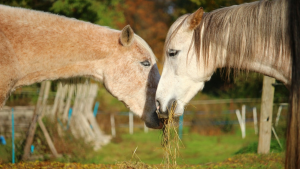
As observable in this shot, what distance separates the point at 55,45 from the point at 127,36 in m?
0.94

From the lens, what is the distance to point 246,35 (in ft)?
9.76

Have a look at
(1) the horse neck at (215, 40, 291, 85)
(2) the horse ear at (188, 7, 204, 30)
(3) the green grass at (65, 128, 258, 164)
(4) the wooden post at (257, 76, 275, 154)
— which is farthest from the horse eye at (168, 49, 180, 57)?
(3) the green grass at (65, 128, 258, 164)

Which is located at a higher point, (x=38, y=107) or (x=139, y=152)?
(x=38, y=107)

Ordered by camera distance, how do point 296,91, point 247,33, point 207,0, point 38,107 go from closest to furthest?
point 296,91 → point 247,33 → point 38,107 → point 207,0

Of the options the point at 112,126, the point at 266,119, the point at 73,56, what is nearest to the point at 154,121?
the point at 73,56

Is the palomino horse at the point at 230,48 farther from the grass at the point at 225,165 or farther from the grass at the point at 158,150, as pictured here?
the grass at the point at 158,150

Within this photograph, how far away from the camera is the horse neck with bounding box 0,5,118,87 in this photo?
3.65 meters

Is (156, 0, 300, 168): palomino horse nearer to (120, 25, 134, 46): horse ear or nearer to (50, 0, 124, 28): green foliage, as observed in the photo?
(120, 25, 134, 46): horse ear

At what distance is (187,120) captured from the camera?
16906 mm

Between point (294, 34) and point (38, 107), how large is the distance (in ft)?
21.3

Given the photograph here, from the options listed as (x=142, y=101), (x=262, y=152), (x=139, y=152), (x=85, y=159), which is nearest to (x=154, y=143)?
(x=139, y=152)

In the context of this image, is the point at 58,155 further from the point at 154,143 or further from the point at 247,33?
the point at 247,33

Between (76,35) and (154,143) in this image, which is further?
(154,143)

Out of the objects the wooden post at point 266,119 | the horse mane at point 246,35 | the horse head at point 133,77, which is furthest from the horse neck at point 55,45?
the wooden post at point 266,119
